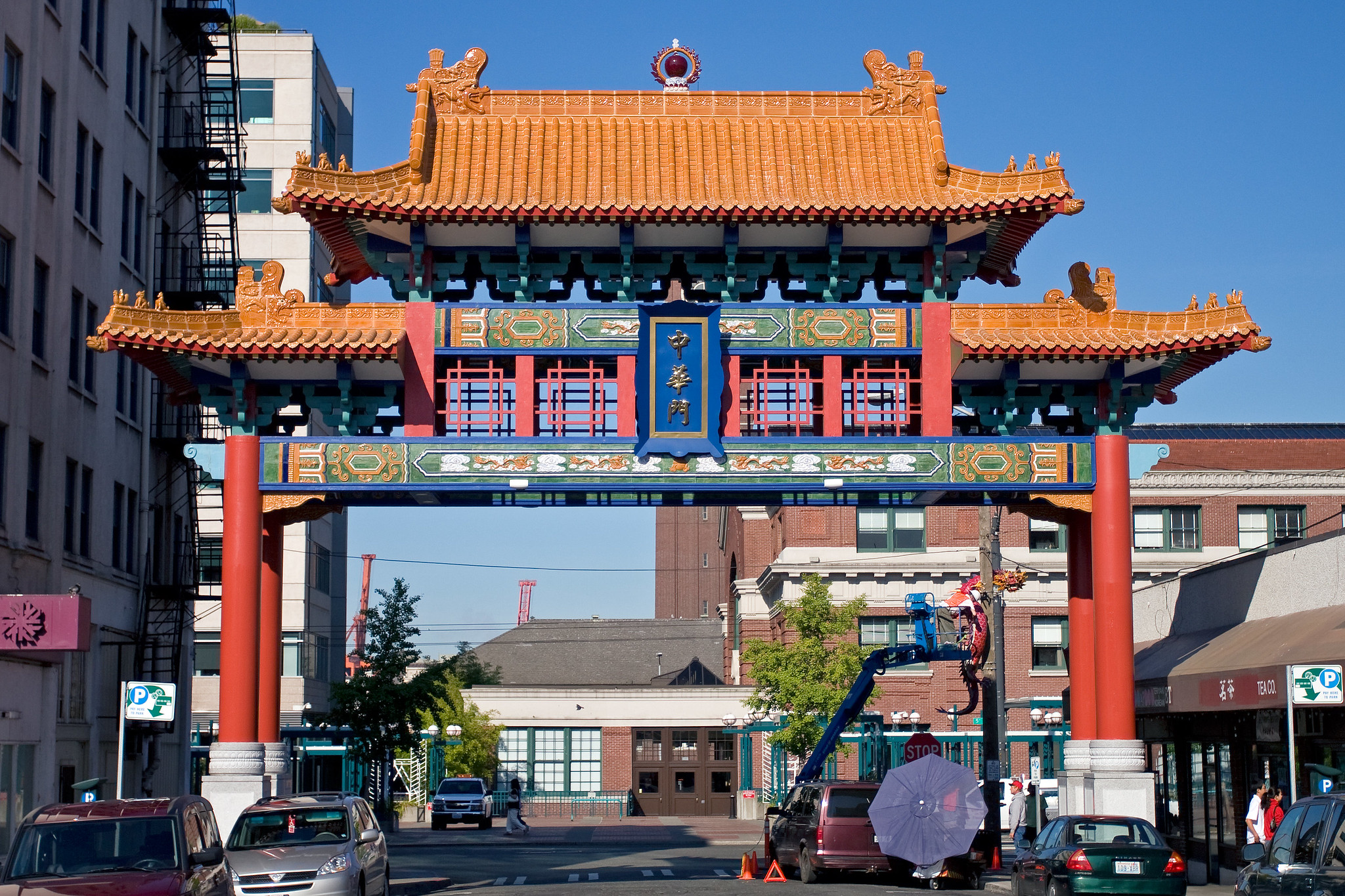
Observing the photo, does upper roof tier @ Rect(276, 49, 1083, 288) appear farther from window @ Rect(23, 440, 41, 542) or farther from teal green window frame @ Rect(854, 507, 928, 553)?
teal green window frame @ Rect(854, 507, 928, 553)

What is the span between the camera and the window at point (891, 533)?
5681cm

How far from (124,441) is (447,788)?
77.9 feet

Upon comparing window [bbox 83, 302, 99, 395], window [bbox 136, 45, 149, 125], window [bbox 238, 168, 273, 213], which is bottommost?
window [bbox 83, 302, 99, 395]

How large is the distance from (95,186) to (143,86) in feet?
16.5

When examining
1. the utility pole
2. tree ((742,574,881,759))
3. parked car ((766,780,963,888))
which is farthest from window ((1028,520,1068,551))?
parked car ((766,780,963,888))

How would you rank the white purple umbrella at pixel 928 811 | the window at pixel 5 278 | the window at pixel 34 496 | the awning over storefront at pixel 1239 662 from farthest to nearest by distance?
1. the window at pixel 34 496
2. the window at pixel 5 278
3. the white purple umbrella at pixel 928 811
4. the awning over storefront at pixel 1239 662

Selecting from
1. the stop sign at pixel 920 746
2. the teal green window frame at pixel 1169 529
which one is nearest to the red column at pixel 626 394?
the stop sign at pixel 920 746

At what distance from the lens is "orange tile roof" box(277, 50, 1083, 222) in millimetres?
25172

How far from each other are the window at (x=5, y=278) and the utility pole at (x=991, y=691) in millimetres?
17386

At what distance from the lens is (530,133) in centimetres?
2795

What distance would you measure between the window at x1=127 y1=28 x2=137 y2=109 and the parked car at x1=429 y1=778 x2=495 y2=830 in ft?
88.5

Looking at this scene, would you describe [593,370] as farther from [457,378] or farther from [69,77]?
[69,77]

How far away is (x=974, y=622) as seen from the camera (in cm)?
3228

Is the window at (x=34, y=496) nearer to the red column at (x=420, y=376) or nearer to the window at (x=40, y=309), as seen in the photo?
the window at (x=40, y=309)
